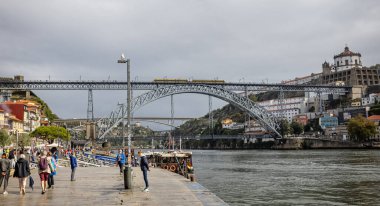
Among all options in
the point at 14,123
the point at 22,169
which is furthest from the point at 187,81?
the point at 22,169

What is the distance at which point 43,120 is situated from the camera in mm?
88625

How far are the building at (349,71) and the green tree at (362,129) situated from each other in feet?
131

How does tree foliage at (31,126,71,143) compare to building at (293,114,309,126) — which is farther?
building at (293,114,309,126)

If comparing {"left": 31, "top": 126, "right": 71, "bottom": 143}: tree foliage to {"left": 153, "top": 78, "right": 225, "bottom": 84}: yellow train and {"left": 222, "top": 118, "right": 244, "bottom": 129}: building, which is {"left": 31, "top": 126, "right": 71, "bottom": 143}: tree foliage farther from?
{"left": 222, "top": 118, "right": 244, "bottom": 129}: building

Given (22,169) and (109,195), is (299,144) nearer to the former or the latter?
(109,195)

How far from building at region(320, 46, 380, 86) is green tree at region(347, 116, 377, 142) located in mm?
39826

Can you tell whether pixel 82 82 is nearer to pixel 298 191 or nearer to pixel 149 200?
pixel 298 191

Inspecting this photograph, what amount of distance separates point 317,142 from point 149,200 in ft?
314

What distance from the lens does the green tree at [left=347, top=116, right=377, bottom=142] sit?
293ft

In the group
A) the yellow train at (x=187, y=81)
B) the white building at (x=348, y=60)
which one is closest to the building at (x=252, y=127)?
the white building at (x=348, y=60)

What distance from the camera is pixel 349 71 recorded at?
133750 mm

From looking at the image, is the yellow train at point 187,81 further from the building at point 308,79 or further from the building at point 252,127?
the building at point 308,79

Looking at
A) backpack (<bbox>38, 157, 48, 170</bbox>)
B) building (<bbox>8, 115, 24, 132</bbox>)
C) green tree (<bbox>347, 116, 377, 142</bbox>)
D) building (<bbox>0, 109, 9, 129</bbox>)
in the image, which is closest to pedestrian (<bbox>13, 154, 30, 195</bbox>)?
backpack (<bbox>38, 157, 48, 170</bbox>)

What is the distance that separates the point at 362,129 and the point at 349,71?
159ft
